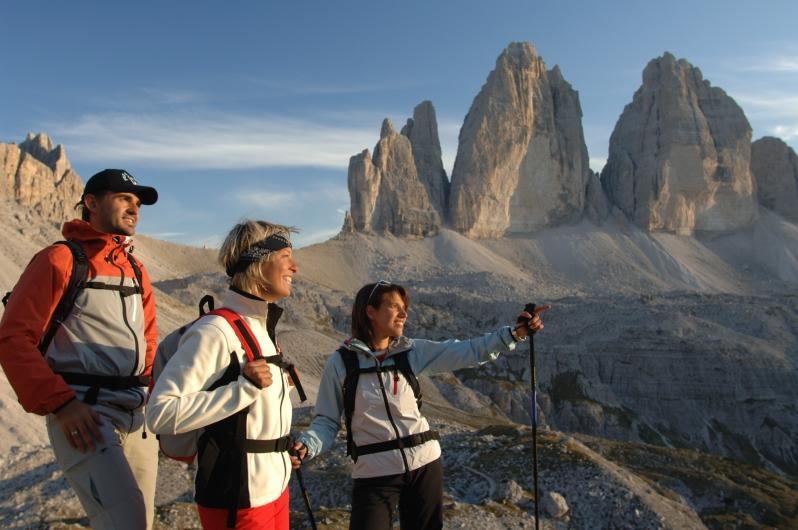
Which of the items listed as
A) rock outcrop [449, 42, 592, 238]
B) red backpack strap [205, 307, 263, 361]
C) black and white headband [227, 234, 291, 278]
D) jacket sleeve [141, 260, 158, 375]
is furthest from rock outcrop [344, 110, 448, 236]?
red backpack strap [205, 307, 263, 361]

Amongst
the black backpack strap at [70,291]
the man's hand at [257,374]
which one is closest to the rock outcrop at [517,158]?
the black backpack strap at [70,291]

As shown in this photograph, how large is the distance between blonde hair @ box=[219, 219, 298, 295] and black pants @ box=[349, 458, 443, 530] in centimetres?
179

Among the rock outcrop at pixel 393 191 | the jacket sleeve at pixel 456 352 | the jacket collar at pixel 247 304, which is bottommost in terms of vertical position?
the jacket sleeve at pixel 456 352

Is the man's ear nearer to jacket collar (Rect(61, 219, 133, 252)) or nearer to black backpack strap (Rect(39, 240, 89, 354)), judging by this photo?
jacket collar (Rect(61, 219, 133, 252))

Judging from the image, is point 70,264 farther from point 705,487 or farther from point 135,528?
point 705,487

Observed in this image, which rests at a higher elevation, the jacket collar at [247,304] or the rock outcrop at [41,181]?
the rock outcrop at [41,181]

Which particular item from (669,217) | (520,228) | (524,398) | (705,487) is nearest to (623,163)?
(669,217)

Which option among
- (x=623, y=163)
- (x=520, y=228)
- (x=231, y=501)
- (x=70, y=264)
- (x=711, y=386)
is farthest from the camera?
(x=623, y=163)

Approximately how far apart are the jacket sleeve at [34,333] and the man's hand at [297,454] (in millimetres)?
1405

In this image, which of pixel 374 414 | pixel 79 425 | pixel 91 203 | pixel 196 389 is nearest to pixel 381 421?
pixel 374 414

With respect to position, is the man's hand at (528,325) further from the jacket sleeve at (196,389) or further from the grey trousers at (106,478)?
the grey trousers at (106,478)

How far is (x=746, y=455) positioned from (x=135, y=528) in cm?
5427

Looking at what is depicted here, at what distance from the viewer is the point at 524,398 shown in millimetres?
50062

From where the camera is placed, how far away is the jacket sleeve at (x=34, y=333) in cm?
385
